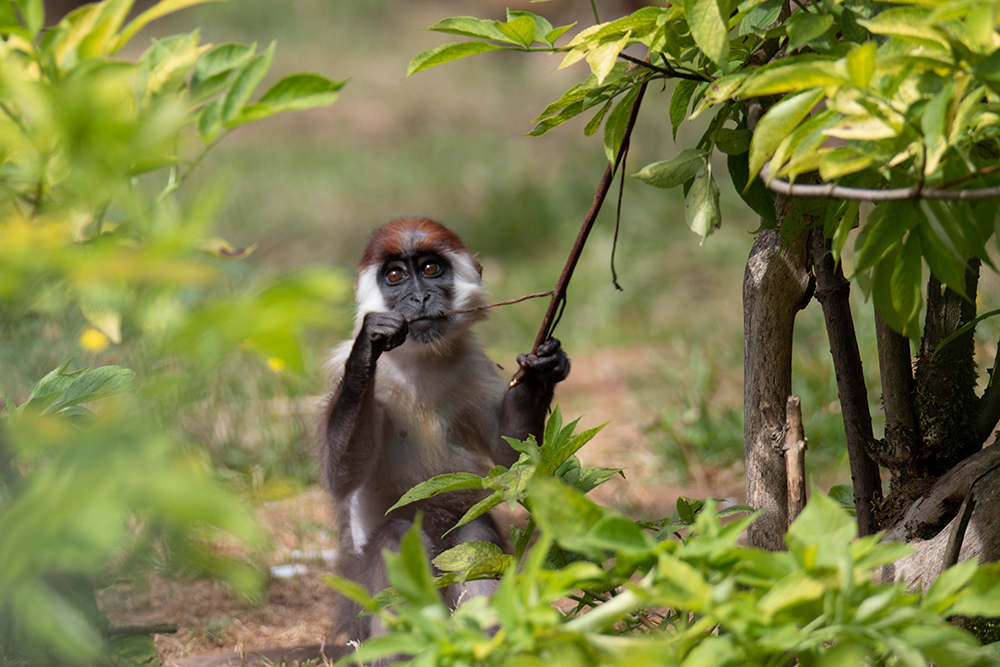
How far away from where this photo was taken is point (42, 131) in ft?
3.58

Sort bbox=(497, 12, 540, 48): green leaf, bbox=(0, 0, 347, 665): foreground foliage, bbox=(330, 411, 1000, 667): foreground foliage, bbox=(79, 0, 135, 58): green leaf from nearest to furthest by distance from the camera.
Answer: bbox=(0, 0, 347, 665): foreground foliage, bbox=(330, 411, 1000, 667): foreground foliage, bbox=(79, 0, 135, 58): green leaf, bbox=(497, 12, 540, 48): green leaf

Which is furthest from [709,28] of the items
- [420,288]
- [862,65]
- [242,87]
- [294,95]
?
[420,288]

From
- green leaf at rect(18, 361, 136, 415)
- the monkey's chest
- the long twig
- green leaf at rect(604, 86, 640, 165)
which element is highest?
the long twig

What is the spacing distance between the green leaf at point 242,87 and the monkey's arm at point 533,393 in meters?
1.56

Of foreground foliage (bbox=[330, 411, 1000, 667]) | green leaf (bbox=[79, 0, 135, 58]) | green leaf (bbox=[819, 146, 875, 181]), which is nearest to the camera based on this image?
foreground foliage (bbox=[330, 411, 1000, 667])

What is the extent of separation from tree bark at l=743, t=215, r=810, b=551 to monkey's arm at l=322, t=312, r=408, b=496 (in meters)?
1.15

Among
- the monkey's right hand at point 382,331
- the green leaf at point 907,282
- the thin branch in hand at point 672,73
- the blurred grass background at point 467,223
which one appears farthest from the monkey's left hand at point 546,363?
the green leaf at point 907,282

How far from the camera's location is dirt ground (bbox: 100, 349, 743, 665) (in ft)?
11.1

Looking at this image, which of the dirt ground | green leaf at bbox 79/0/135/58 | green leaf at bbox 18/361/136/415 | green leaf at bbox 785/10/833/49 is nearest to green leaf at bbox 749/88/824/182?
green leaf at bbox 785/10/833/49

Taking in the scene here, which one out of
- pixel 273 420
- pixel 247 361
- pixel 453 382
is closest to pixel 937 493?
pixel 453 382

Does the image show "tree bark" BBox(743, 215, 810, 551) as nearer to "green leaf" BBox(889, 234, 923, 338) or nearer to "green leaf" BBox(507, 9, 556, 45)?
"green leaf" BBox(889, 234, 923, 338)

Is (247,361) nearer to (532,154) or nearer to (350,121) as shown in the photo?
(532,154)

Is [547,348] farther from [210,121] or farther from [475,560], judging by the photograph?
[210,121]

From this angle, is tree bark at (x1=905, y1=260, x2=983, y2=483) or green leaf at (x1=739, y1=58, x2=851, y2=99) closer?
green leaf at (x1=739, y1=58, x2=851, y2=99)
